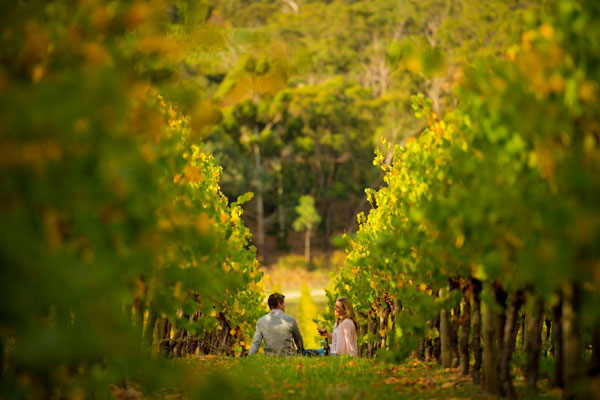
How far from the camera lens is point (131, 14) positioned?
11.3 ft

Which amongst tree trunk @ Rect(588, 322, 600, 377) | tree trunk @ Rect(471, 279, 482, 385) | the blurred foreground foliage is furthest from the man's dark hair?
the blurred foreground foliage

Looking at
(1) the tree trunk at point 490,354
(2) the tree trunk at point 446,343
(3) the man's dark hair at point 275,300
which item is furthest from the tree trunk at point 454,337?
(3) the man's dark hair at point 275,300

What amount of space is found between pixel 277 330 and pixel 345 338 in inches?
70.7

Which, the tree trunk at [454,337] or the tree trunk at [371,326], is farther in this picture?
the tree trunk at [371,326]

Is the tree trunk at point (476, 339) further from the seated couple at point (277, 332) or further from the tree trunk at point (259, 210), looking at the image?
the tree trunk at point (259, 210)

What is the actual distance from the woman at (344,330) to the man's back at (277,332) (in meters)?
1.16

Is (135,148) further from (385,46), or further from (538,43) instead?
(385,46)

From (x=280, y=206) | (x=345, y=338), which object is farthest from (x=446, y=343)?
(x=280, y=206)

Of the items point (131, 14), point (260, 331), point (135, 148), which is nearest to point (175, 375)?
point (135, 148)

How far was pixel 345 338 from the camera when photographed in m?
12.3

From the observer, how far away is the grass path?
21.3 ft

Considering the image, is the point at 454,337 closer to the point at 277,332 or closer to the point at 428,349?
the point at 428,349

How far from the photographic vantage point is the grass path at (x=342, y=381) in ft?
21.3

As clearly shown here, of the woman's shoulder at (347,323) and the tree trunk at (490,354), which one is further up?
the woman's shoulder at (347,323)
